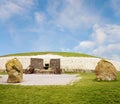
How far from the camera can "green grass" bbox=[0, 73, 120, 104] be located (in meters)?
13.5

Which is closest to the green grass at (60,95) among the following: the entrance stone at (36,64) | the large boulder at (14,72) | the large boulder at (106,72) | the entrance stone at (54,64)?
the large boulder at (14,72)

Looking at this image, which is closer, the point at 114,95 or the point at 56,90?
the point at 114,95

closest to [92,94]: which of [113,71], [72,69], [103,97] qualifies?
[103,97]

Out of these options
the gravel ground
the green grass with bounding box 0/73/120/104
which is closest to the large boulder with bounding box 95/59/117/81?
the gravel ground

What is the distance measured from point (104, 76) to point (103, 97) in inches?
240

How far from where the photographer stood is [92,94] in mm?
14352

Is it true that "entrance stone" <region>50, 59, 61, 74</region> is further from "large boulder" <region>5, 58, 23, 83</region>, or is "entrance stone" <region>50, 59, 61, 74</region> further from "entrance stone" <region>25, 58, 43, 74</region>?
"large boulder" <region>5, 58, 23, 83</region>

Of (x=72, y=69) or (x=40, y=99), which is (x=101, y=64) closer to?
(x=40, y=99)

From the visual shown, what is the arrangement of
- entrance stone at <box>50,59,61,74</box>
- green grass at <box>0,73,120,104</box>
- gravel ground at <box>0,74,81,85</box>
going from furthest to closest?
entrance stone at <box>50,59,61,74</box>, gravel ground at <box>0,74,81,85</box>, green grass at <box>0,73,120,104</box>

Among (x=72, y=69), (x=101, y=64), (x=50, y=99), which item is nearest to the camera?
(x=50, y=99)

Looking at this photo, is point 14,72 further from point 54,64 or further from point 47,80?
point 54,64

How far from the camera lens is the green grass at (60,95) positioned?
44.3ft

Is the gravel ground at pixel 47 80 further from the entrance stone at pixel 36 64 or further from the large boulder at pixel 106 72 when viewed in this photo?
the entrance stone at pixel 36 64

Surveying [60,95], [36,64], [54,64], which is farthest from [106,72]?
[36,64]
